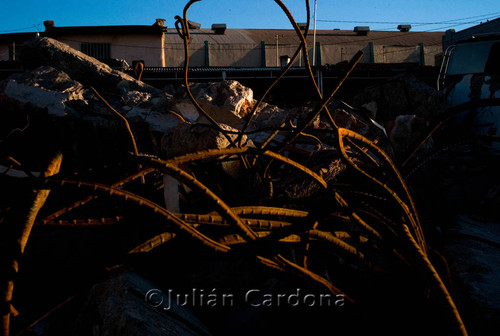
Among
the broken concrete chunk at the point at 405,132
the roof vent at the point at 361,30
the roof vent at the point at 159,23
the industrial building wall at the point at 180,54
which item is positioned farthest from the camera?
the roof vent at the point at 361,30

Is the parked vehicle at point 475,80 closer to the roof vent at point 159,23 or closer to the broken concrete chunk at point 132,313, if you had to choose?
the broken concrete chunk at point 132,313

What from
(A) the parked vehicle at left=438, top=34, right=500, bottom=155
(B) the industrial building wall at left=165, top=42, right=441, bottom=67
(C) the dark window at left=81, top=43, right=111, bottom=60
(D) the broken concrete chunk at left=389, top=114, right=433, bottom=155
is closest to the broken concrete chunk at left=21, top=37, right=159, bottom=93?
(D) the broken concrete chunk at left=389, top=114, right=433, bottom=155

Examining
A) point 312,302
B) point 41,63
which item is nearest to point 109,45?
point 41,63

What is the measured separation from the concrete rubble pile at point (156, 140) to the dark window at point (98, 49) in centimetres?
1433

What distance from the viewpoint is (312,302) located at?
57.7 inches

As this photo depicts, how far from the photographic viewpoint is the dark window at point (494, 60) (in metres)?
6.54

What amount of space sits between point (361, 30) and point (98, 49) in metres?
20.6

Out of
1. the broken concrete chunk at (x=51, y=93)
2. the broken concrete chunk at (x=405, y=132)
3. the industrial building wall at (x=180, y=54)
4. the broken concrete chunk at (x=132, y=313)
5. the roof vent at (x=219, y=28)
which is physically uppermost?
the roof vent at (x=219, y=28)

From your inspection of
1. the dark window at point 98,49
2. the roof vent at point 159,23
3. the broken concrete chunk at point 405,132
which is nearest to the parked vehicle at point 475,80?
the broken concrete chunk at point 405,132

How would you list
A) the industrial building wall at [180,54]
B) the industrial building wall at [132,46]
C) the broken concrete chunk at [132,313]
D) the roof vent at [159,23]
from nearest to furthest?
the broken concrete chunk at [132,313], the roof vent at [159,23], the industrial building wall at [132,46], the industrial building wall at [180,54]

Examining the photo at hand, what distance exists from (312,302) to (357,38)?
32.1m

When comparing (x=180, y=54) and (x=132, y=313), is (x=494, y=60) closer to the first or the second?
(x=132, y=313)

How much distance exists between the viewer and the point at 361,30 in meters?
31.1

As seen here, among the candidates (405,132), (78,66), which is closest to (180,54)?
(78,66)
